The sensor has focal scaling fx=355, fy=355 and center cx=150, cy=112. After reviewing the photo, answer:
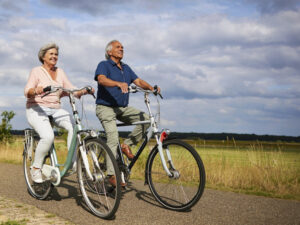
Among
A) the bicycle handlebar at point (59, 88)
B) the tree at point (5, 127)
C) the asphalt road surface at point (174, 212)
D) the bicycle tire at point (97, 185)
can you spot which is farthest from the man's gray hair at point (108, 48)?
the tree at point (5, 127)

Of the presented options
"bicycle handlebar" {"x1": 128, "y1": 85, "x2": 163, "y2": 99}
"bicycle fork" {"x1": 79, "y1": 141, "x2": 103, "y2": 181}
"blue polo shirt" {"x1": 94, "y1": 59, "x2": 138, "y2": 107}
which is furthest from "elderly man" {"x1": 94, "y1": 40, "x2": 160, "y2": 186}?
"bicycle fork" {"x1": 79, "y1": 141, "x2": 103, "y2": 181}

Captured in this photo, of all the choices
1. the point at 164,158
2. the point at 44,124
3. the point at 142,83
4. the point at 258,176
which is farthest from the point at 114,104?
the point at 258,176

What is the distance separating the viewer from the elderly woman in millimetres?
5156

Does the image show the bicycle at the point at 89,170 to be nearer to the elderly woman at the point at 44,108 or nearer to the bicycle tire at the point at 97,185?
the bicycle tire at the point at 97,185

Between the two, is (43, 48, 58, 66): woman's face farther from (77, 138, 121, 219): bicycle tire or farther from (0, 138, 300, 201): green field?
(0, 138, 300, 201): green field

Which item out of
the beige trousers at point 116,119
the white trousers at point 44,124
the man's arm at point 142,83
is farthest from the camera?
the man's arm at point 142,83

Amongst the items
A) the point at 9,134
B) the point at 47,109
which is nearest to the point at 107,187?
the point at 47,109

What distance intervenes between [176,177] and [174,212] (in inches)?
18.0

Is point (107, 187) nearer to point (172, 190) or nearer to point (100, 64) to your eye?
point (172, 190)

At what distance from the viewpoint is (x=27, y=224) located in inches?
156

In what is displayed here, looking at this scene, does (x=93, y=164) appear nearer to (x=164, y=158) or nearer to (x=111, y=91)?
(x=164, y=158)

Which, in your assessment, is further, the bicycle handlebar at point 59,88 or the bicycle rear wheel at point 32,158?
the bicycle rear wheel at point 32,158

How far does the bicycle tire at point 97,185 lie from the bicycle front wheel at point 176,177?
66 cm

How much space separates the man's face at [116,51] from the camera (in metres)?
5.61
